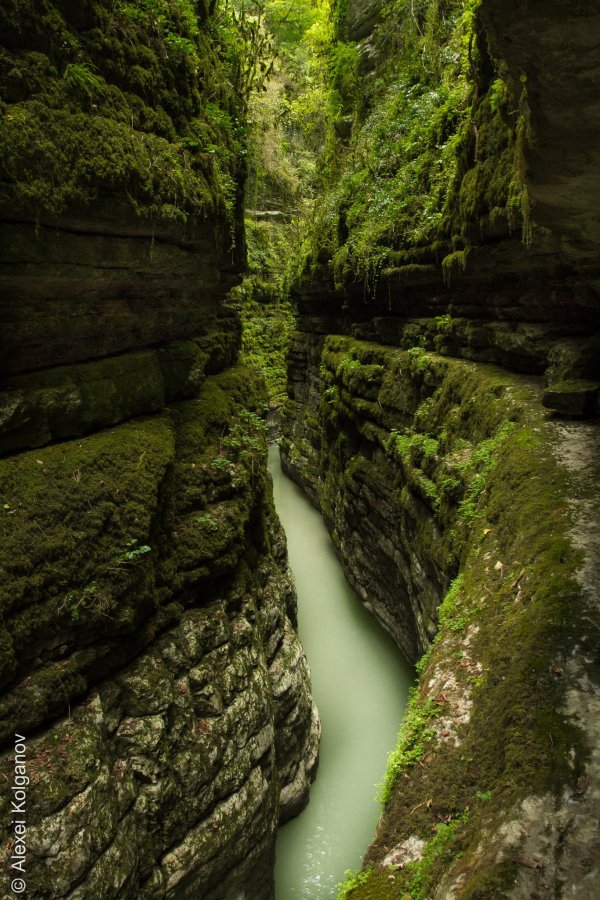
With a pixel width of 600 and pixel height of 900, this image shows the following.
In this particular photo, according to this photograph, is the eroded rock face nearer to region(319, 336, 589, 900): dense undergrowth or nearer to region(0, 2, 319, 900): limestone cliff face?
region(0, 2, 319, 900): limestone cliff face

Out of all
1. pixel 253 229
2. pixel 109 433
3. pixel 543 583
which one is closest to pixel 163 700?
pixel 109 433

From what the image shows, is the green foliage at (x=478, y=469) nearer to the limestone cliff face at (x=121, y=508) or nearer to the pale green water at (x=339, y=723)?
the limestone cliff face at (x=121, y=508)

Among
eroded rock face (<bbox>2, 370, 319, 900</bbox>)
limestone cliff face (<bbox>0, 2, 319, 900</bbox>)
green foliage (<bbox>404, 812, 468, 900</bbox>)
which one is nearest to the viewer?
green foliage (<bbox>404, 812, 468, 900</bbox>)

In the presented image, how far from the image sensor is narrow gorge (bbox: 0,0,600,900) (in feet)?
8.43

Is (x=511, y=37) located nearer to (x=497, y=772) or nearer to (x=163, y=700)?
(x=497, y=772)

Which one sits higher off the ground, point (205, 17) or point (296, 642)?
point (205, 17)

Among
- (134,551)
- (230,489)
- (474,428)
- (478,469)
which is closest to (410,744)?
(134,551)

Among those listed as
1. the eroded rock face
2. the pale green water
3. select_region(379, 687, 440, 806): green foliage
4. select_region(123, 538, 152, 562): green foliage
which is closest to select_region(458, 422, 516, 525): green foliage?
select_region(379, 687, 440, 806): green foliage

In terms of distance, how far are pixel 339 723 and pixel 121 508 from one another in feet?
18.3

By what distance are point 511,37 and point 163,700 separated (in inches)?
201

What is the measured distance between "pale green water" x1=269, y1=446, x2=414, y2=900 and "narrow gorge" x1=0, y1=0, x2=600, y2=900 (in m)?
0.44

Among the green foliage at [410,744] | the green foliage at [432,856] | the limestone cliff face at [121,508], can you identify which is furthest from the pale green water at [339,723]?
the green foliage at [432,856]

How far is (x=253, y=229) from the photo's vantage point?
24.8m

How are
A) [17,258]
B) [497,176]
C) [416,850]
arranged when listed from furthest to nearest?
[497,176] < [17,258] < [416,850]
